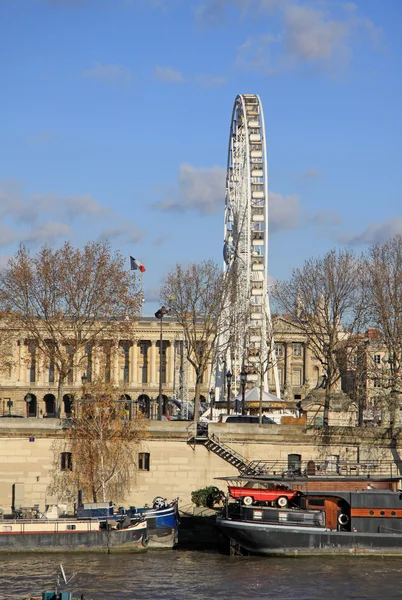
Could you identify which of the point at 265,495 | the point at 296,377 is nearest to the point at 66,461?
the point at 265,495

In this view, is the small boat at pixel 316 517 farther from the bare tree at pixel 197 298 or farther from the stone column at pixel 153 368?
the stone column at pixel 153 368

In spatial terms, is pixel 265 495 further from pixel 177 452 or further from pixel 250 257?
pixel 250 257

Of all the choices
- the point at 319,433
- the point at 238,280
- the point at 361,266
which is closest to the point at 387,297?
the point at 361,266

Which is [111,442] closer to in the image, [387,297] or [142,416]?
[142,416]

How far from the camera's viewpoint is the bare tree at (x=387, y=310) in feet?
236

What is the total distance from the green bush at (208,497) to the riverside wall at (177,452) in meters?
1.68

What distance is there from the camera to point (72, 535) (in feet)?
194

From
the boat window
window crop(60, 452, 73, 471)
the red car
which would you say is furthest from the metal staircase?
the boat window

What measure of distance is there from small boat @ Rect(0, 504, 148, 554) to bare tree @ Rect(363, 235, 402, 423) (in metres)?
19.9

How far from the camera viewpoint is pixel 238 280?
91.5 meters

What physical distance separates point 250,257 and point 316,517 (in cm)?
3803

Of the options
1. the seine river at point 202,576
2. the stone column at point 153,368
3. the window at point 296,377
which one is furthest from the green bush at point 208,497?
the stone column at point 153,368

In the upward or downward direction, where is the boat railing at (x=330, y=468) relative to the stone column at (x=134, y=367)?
downward

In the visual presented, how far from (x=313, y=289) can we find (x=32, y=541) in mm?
32789
